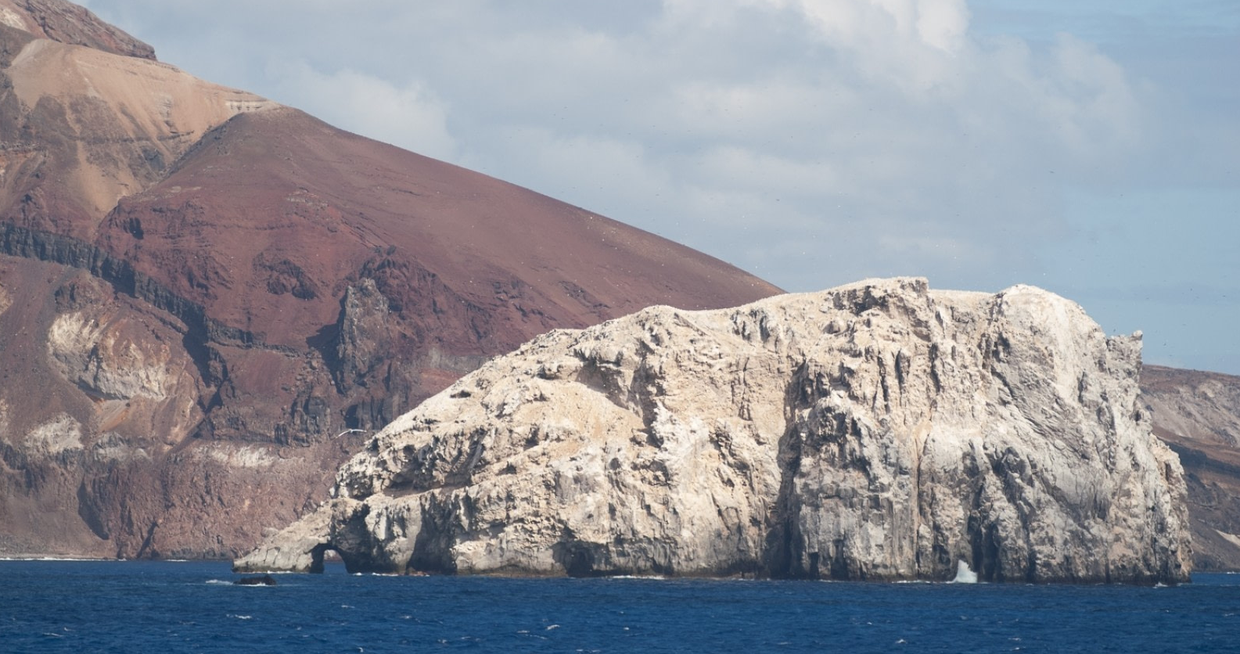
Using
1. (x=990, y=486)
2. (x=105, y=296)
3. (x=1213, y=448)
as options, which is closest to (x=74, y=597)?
(x=990, y=486)

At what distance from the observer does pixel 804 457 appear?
87.2m

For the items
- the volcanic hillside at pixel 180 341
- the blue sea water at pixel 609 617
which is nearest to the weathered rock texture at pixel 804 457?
the blue sea water at pixel 609 617

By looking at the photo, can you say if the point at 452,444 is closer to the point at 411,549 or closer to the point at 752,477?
the point at 411,549

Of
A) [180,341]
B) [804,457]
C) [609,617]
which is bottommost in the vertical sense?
[609,617]

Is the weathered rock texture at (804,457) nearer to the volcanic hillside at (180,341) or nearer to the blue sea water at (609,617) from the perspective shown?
the blue sea water at (609,617)

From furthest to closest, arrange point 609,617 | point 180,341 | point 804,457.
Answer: point 180,341, point 804,457, point 609,617

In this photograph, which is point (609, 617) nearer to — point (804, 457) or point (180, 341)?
point (804, 457)

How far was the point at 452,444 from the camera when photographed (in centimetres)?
9081

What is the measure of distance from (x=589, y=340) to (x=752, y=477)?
13092mm

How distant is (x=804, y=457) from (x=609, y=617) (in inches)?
803

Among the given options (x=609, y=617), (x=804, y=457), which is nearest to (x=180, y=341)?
(x=804, y=457)

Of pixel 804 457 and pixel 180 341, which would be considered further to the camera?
pixel 180 341

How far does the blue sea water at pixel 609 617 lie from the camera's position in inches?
2425

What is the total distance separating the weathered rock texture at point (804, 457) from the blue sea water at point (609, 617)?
1.87 metres
